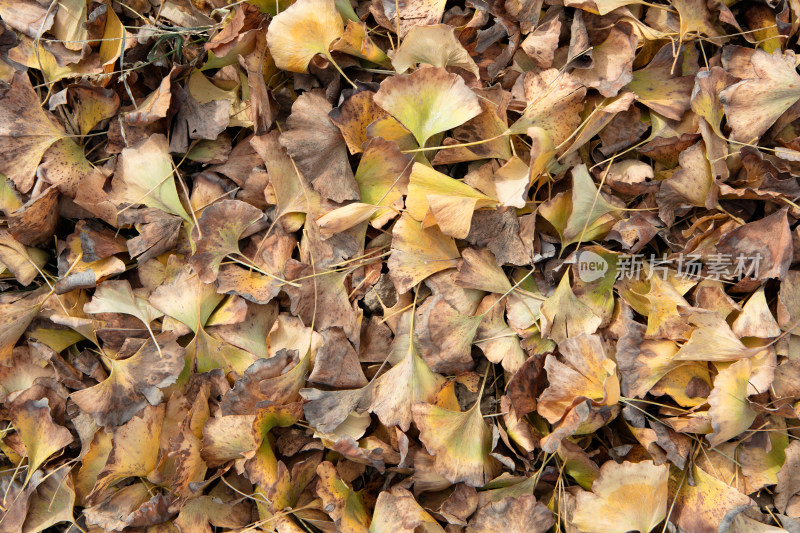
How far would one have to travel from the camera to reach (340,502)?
66 cm

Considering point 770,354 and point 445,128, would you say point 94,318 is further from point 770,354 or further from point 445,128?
point 770,354

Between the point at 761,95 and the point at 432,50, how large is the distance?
369 millimetres

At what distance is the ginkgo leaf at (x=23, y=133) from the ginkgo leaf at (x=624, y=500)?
744 millimetres

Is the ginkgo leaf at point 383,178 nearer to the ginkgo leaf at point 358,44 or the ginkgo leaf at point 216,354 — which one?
the ginkgo leaf at point 358,44

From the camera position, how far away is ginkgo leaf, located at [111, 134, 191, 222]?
0.75 metres

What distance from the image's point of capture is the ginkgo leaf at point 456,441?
25.9 inches

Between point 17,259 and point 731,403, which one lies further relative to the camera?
point 17,259

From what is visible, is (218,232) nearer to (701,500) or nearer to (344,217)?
(344,217)

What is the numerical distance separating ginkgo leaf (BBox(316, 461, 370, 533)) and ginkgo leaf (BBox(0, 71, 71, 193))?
503mm

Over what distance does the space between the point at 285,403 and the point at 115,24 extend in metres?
0.52

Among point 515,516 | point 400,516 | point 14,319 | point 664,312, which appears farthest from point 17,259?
point 664,312

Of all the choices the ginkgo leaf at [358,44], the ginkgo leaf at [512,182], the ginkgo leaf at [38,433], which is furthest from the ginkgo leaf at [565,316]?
the ginkgo leaf at [38,433]

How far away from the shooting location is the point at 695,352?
658 millimetres

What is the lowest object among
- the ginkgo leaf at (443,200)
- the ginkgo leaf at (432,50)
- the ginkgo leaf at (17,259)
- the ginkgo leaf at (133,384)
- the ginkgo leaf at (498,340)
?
the ginkgo leaf at (133,384)
